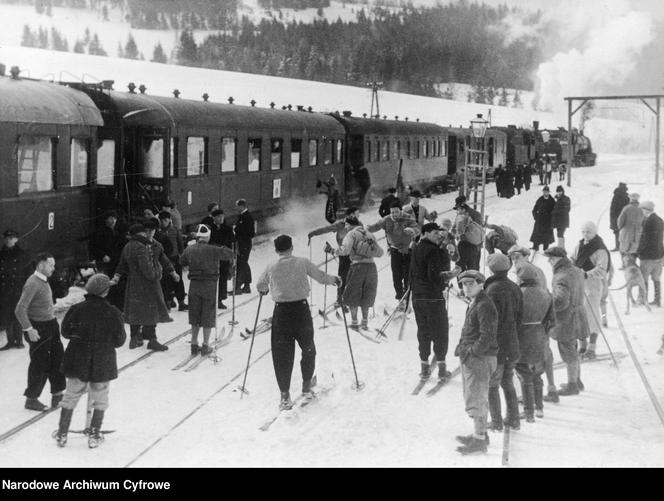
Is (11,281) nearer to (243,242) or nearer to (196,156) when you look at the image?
(243,242)

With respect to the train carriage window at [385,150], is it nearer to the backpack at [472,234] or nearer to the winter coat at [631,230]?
the backpack at [472,234]

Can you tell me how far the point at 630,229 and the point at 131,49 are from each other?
785 inches

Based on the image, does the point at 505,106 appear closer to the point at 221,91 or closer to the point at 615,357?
the point at 221,91

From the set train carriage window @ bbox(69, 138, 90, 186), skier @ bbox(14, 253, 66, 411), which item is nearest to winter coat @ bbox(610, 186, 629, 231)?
train carriage window @ bbox(69, 138, 90, 186)

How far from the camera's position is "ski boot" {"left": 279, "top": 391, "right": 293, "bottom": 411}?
26.3 feet

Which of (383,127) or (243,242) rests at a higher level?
(383,127)

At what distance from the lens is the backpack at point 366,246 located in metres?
11.1

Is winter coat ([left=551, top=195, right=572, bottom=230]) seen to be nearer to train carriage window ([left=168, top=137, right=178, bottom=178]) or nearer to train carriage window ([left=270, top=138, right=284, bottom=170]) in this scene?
train carriage window ([left=270, top=138, right=284, bottom=170])

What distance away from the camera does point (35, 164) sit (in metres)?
11.4

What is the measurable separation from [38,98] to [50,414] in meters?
5.55

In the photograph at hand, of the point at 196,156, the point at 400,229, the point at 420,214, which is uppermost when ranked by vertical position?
the point at 196,156

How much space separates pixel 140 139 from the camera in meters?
14.6

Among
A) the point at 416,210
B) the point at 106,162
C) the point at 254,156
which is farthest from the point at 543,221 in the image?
the point at 106,162

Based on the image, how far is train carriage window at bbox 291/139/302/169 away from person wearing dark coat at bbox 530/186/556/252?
6915mm
